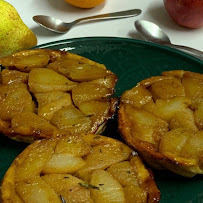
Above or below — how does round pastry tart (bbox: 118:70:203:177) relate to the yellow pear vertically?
below

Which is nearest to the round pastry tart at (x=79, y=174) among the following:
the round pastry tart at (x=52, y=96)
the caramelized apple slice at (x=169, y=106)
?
the round pastry tart at (x=52, y=96)

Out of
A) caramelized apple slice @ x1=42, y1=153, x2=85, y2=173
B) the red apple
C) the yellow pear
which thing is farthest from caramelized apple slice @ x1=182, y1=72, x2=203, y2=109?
the yellow pear

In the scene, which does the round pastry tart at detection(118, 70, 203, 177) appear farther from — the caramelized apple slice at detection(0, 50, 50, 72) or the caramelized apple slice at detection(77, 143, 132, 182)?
the caramelized apple slice at detection(0, 50, 50, 72)

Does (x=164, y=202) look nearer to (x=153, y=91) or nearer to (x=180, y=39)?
(x=153, y=91)

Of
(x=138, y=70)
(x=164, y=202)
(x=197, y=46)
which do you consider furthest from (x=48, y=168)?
(x=197, y=46)

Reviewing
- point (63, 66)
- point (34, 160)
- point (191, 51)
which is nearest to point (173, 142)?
point (34, 160)
